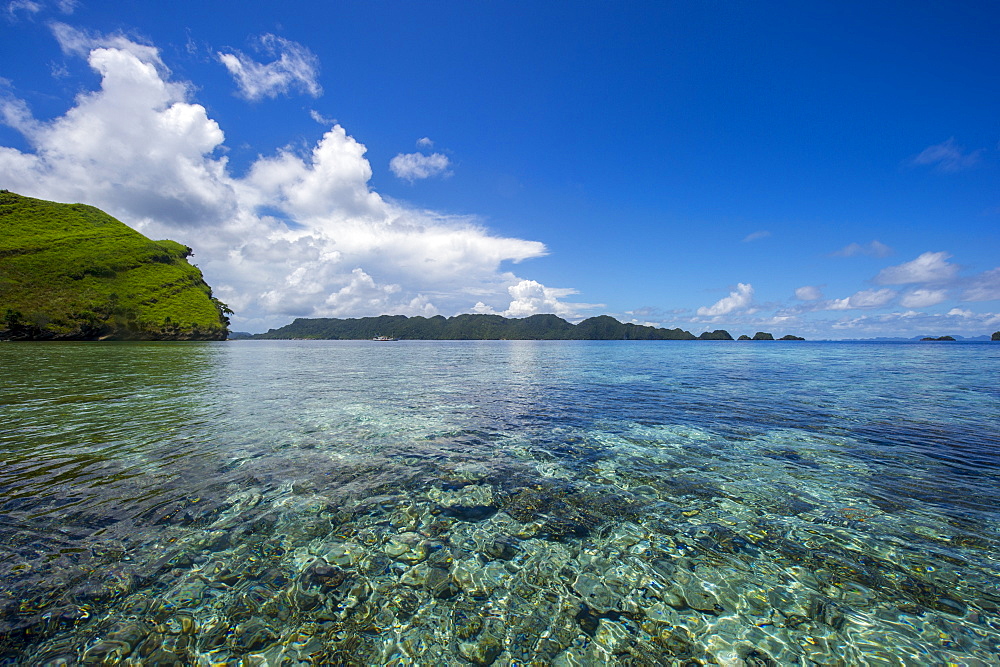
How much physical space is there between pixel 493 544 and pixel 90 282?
189 m

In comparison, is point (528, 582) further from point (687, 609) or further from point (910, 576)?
point (910, 576)

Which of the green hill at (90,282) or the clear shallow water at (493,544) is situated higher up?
the green hill at (90,282)

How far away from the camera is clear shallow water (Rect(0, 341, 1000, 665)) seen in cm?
507

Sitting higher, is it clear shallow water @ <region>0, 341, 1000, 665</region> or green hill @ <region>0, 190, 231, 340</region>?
green hill @ <region>0, 190, 231, 340</region>

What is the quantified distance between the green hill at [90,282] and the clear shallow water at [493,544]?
144120 millimetres

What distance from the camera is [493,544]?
295 inches

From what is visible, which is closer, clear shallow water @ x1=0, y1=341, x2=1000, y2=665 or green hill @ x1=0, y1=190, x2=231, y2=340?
clear shallow water @ x1=0, y1=341, x2=1000, y2=665

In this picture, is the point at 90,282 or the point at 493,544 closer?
the point at 493,544

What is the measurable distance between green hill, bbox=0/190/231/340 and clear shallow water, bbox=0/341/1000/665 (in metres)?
144

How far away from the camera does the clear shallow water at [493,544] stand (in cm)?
507

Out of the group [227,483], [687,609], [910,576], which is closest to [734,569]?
[687,609]

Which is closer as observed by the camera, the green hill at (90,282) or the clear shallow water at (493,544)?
the clear shallow water at (493,544)

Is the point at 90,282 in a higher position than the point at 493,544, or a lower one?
higher

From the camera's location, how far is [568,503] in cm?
935
